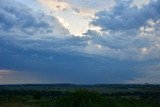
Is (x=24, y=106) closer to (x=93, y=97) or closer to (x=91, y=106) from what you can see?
(x=91, y=106)

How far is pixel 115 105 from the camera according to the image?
34.4m

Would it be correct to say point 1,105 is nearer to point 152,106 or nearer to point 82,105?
point 82,105

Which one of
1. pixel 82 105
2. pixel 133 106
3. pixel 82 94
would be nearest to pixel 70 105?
pixel 82 105

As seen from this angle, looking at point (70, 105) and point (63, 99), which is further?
point (63, 99)

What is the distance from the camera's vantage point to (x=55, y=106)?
114ft

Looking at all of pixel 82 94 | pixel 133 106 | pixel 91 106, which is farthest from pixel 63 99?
pixel 133 106

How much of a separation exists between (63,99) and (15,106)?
610cm

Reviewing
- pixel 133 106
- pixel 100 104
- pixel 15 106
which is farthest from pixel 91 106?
pixel 15 106

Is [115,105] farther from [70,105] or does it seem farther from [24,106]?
[24,106]

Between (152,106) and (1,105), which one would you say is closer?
(1,105)

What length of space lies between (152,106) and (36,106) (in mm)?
10859

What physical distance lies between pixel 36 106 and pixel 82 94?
5.31 meters

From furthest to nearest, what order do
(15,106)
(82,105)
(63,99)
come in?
(63,99) → (82,105) → (15,106)

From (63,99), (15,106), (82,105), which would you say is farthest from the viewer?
(63,99)
